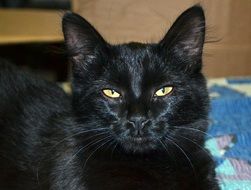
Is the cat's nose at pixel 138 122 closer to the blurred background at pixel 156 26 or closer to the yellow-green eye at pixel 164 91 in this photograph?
the yellow-green eye at pixel 164 91

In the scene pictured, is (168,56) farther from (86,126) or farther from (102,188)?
(102,188)

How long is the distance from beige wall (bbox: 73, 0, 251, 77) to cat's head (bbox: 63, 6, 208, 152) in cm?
159

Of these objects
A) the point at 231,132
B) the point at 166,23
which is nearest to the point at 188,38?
the point at 231,132

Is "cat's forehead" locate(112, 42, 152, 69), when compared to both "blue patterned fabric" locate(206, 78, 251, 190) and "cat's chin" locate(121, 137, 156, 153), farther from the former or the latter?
"blue patterned fabric" locate(206, 78, 251, 190)

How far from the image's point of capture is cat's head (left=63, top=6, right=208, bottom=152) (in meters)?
1.26

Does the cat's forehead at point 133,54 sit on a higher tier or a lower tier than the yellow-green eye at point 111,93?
higher

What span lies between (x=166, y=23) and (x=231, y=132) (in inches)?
52.3

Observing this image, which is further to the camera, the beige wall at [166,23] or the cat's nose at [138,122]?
the beige wall at [166,23]

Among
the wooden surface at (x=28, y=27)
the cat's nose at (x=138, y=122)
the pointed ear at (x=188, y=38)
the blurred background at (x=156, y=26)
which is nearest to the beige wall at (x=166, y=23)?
the blurred background at (x=156, y=26)

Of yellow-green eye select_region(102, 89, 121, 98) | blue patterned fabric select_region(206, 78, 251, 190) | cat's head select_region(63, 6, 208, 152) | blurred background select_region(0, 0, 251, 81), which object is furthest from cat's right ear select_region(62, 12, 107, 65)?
blurred background select_region(0, 0, 251, 81)

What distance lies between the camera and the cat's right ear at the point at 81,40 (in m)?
1.35

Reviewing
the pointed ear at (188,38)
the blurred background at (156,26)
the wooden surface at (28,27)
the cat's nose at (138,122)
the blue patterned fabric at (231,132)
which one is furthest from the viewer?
the wooden surface at (28,27)

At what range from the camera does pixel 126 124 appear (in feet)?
4.05

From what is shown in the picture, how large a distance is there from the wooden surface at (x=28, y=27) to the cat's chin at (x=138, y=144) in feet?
5.85
